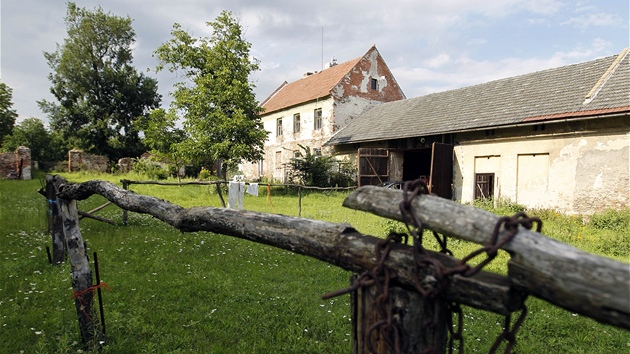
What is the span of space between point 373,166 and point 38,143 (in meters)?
37.1

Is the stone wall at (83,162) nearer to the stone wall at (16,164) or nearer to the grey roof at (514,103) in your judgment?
the stone wall at (16,164)

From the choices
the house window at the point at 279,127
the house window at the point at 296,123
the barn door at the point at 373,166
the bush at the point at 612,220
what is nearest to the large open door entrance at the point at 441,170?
the barn door at the point at 373,166

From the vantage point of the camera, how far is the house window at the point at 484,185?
12.8 meters

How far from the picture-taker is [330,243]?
139cm

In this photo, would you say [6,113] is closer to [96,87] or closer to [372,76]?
[96,87]

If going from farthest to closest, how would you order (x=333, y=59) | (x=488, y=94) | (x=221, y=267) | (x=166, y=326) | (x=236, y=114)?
(x=333, y=59) < (x=236, y=114) < (x=488, y=94) < (x=221, y=267) < (x=166, y=326)

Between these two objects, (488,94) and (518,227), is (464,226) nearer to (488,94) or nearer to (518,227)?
(518,227)

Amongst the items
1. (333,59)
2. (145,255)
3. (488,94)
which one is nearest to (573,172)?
(488,94)

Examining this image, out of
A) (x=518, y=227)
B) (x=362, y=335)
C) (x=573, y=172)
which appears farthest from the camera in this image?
(x=573, y=172)

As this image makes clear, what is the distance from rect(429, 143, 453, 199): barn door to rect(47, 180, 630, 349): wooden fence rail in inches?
495

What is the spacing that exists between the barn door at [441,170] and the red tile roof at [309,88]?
9.46 metres

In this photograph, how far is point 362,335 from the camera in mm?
1345

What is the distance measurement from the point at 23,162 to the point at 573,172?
26981mm

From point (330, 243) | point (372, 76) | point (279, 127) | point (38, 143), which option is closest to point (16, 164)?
point (279, 127)
